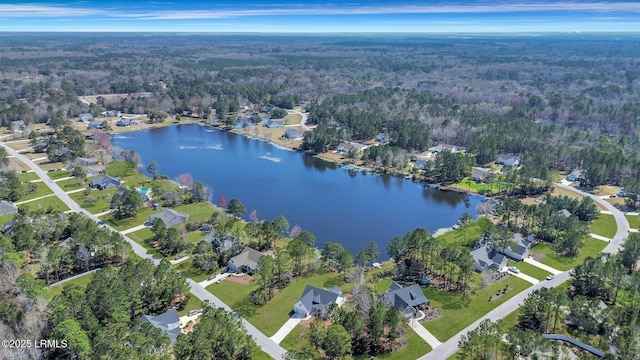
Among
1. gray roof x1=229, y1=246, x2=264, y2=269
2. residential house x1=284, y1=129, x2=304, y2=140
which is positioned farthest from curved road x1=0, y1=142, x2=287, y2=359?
residential house x1=284, y1=129, x2=304, y2=140

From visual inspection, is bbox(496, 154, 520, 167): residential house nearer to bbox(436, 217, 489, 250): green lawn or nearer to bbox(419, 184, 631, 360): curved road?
bbox(419, 184, 631, 360): curved road

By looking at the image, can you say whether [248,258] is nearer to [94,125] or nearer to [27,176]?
[27,176]

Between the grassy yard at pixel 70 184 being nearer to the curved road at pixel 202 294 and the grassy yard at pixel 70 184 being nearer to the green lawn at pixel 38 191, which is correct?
the curved road at pixel 202 294

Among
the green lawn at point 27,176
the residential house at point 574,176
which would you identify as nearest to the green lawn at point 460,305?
the residential house at point 574,176

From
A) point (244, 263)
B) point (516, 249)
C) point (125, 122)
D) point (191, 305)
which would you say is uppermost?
point (125, 122)

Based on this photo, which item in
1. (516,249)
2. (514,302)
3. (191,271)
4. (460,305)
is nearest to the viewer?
(460,305)

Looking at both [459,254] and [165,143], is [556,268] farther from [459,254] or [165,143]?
[165,143]

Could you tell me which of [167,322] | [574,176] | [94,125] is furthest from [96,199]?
[574,176]
